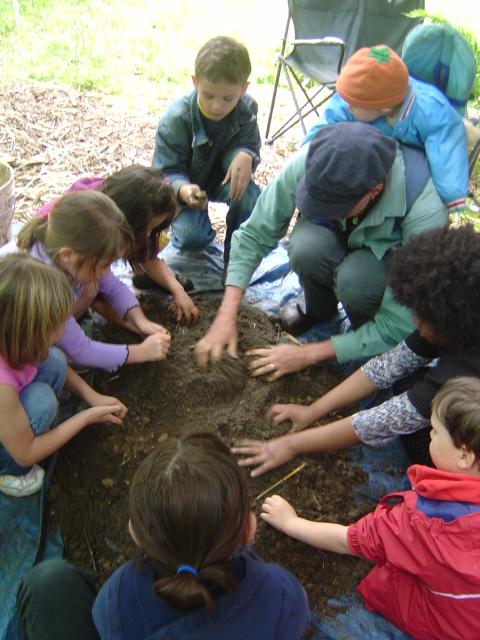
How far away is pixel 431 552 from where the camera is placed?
124 cm

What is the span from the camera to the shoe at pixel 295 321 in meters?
2.50

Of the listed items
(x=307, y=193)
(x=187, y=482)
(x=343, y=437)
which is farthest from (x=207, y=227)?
(x=187, y=482)

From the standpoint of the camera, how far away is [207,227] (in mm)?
2838

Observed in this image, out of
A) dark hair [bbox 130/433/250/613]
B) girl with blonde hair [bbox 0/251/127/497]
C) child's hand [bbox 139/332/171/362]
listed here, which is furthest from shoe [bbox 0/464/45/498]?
dark hair [bbox 130/433/250/613]

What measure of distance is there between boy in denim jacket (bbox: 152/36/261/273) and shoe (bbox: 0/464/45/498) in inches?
55.8

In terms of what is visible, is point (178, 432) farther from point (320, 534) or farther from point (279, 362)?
point (320, 534)

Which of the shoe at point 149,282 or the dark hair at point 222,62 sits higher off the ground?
the dark hair at point 222,62

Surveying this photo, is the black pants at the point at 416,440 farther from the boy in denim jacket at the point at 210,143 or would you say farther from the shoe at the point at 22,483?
the shoe at the point at 22,483

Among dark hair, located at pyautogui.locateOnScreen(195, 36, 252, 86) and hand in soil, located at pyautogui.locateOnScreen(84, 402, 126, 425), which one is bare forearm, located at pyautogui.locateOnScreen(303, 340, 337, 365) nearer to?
hand in soil, located at pyautogui.locateOnScreen(84, 402, 126, 425)

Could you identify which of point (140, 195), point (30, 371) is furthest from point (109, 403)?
point (140, 195)

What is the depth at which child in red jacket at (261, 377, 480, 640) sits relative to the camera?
121 centimetres

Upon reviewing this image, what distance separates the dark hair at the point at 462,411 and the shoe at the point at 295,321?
1.18 m

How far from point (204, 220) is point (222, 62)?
0.80 metres

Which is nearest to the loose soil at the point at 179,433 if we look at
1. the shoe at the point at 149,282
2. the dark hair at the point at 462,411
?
the shoe at the point at 149,282
